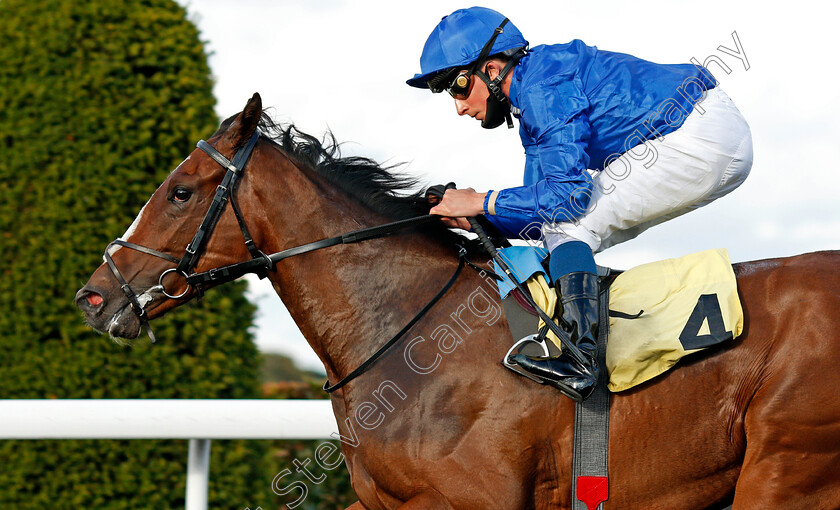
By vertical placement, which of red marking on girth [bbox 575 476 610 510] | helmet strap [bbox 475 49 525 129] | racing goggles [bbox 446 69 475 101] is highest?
racing goggles [bbox 446 69 475 101]

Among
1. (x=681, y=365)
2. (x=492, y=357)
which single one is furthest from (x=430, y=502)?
(x=681, y=365)

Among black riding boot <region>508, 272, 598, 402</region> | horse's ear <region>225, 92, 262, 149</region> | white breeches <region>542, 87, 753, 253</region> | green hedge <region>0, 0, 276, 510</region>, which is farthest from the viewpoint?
green hedge <region>0, 0, 276, 510</region>

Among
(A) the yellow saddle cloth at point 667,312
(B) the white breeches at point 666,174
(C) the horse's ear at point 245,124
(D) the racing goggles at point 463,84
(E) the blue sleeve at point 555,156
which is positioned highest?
(C) the horse's ear at point 245,124

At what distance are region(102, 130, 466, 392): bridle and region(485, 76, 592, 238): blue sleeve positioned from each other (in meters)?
0.37

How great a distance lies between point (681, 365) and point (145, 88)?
340 cm

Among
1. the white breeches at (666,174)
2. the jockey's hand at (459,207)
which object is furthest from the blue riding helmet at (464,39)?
the white breeches at (666,174)

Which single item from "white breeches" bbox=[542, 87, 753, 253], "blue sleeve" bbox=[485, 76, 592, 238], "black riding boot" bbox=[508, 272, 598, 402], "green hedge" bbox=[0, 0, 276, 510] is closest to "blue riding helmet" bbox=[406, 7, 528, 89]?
"blue sleeve" bbox=[485, 76, 592, 238]

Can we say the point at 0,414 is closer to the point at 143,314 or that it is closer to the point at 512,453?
the point at 143,314

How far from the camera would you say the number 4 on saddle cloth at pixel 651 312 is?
2.47 meters

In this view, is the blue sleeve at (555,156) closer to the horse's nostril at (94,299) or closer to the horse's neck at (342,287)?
the horse's neck at (342,287)

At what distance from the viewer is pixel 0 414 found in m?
3.53

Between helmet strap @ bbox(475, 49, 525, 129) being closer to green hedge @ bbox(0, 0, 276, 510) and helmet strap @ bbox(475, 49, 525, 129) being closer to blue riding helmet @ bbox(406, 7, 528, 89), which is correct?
blue riding helmet @ bbox(406, 7, 528, 89)

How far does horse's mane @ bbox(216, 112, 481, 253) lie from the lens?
9.52 ft

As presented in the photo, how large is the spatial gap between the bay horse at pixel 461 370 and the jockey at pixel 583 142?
0.22m
